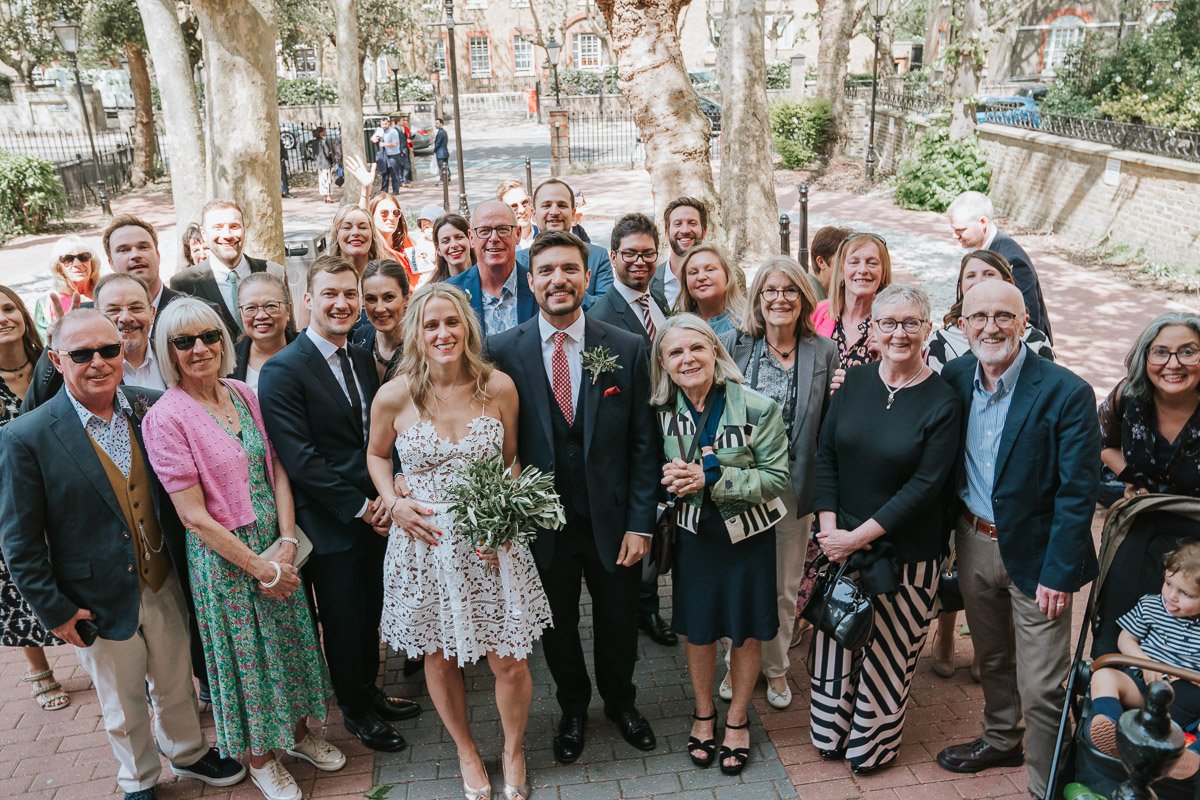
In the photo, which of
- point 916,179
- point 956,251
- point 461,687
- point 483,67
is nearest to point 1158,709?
point 461,687

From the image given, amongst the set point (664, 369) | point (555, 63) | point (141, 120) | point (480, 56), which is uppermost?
point (480, 56)

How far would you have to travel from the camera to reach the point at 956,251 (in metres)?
14.9

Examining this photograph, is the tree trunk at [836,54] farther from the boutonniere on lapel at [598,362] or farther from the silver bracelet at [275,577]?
the silver bracelet at [275,577]

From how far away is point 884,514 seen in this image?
12.3 ft

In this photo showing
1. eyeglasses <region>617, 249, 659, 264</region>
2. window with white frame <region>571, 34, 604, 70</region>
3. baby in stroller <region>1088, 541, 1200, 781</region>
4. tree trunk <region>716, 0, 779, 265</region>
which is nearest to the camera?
baby in stroller <region>1088, 541, 1200, 781</region>

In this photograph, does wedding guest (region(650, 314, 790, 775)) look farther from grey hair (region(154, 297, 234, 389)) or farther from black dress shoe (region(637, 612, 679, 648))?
grey hair (region(154, 297, 234, 389))

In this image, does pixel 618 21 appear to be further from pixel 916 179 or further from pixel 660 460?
pixel 916 179

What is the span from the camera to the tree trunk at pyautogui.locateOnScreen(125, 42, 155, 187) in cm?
2495

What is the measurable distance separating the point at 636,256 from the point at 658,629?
2.17 m

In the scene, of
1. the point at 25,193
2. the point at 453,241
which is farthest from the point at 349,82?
the point at 453,241

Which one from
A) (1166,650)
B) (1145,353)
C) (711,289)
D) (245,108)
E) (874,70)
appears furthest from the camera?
(874,70)

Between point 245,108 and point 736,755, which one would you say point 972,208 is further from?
point 245,108

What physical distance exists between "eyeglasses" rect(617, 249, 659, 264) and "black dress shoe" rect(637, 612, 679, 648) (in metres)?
2.03

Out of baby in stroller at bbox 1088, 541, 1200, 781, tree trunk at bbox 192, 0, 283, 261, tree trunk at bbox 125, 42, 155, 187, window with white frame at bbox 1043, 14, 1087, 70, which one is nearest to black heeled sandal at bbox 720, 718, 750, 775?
baby in stroller at bbox 1088, 541, 1200, 781
